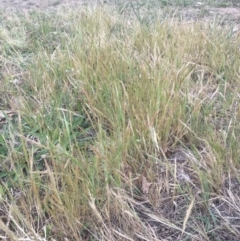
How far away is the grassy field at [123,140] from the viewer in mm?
1132

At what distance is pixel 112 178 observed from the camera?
119 centimetres

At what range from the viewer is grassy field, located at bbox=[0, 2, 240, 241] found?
44.6 inches

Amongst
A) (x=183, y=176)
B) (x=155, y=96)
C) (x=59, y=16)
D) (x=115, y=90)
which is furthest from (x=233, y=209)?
(x=59, y=16)

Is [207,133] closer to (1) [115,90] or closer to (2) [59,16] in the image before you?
(1) [115,90]

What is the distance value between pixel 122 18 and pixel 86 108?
122cm

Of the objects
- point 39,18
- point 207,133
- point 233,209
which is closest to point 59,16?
point 39,18

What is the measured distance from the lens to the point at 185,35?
2.20 m

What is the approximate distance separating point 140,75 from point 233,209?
2.29 ft

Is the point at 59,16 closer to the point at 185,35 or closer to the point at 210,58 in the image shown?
the point at 185,35

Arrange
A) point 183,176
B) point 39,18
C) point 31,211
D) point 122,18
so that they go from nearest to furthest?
point 31,211 < point 183,176 < point 122,18 < point 39,18

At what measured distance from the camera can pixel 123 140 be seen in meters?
1.28

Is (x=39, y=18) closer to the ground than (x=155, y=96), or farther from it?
closer to the ground

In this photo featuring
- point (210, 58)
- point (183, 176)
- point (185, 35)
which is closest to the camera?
point (183, 176)

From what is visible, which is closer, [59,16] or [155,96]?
[155,96]
